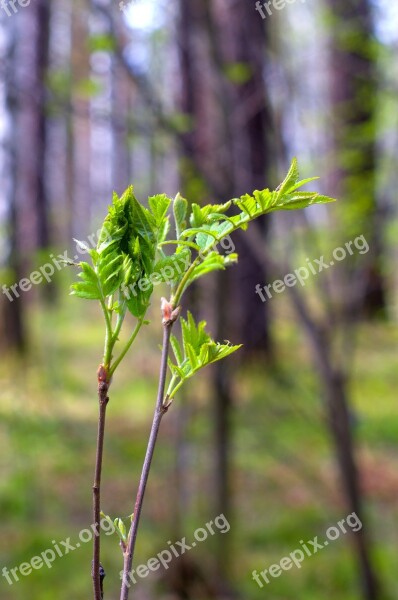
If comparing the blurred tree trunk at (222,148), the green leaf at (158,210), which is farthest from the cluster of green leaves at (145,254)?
the blurred tree trunk at (222,148)

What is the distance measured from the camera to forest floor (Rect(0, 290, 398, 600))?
4324 mm

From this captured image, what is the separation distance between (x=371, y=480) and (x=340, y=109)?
3635 mm

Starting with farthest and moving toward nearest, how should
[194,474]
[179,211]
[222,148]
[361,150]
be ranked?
[194,474] → [361,150] → [222,148] → [179,211]

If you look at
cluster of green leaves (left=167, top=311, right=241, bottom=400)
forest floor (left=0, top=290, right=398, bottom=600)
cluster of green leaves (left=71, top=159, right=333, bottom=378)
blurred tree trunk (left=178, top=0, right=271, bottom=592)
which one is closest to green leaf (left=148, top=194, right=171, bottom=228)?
cluster of green leaves (left=71, top=159, right=333, bottom=378)

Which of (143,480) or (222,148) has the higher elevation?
(222,148)

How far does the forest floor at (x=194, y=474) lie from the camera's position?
14.2ft

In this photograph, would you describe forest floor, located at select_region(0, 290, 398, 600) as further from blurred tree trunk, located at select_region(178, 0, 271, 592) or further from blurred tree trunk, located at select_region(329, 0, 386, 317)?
blurred tree trunk, located at select_region(329, 0, 386, 317)

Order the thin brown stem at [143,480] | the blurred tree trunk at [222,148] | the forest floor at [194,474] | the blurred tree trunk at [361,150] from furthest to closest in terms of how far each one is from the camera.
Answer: the forest floor at [194,474]
the blurred tree trunk at [361,150]
the blurred tree trunk at [222,148]
the thin brown stem at [143,480]

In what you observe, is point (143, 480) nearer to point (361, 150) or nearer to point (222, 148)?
point (222, 148)

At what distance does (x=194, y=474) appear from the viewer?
221 inches

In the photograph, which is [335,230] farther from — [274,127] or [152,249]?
[152,249]

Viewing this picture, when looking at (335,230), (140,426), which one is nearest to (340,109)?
(335,230)

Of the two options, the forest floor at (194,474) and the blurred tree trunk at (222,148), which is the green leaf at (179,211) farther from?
the forest floor at (194,474)

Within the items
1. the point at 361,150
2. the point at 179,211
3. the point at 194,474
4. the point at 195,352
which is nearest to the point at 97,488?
the point at 195,352
